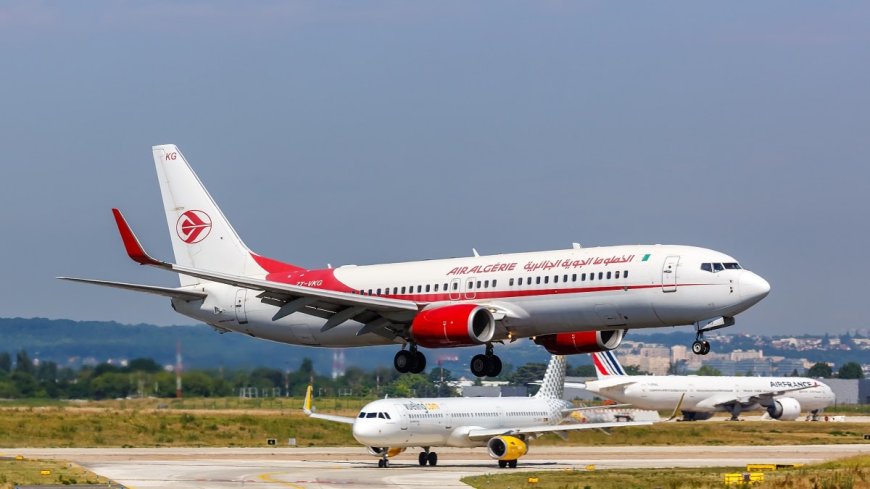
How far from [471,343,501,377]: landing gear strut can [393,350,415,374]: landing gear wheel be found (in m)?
2.93

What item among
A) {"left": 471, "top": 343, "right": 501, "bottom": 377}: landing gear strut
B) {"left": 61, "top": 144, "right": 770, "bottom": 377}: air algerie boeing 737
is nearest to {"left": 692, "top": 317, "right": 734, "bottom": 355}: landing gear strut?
{"left": 61, "top": 144, "right": 770, "bottom": 377}: air algerie boeing 737

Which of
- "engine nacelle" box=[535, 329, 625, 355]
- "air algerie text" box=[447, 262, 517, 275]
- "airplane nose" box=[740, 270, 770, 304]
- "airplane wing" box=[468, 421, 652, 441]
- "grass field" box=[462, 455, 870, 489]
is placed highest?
"air algerie text" box=[447, 262, 517, 275]

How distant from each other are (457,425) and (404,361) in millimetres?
23235

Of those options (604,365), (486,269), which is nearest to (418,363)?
(486,269)

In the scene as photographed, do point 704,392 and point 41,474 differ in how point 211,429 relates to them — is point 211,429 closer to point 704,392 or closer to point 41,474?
point 41,474

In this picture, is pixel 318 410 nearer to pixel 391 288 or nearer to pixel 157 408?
pixel 157 408

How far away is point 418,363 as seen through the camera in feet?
206

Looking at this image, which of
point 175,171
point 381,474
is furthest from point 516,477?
point 175,171

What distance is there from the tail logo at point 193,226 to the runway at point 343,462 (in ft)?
38.1

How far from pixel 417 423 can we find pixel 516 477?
1124 centimetres

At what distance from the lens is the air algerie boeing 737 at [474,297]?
178ft

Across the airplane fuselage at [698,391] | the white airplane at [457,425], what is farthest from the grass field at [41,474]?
the airplane fuselage at [698,391]

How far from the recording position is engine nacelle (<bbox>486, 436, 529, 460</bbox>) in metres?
81.2

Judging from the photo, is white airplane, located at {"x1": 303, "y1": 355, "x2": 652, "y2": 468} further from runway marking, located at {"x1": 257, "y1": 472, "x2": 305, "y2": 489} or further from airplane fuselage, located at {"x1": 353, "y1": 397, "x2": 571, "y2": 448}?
runway marking, located at {"x1": 257, "y1": 472, "x2": 305, "y2": 489}
